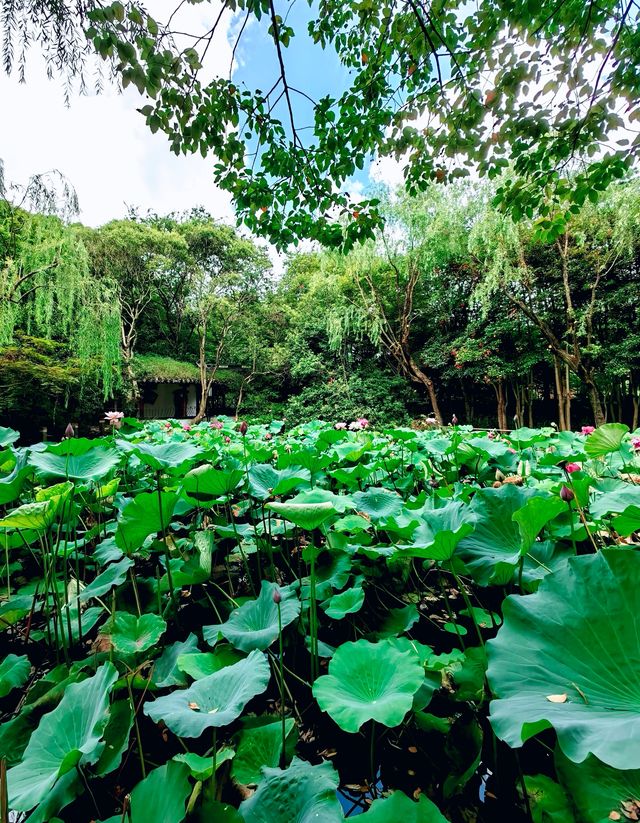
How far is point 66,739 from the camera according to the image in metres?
0.52

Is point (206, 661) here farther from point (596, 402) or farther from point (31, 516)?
point (596, 402)

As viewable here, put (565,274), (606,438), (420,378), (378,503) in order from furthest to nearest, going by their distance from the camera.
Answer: (420,378) → (565,274) → (606,438) → (378,503)

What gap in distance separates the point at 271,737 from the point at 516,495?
2.10 ft

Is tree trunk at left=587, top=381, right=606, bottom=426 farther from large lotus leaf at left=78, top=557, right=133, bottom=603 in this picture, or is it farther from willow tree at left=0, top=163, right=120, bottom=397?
willow tree at left=0, top=163, right=120, bottom=397

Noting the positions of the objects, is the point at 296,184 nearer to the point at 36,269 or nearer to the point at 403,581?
the point at 403,581

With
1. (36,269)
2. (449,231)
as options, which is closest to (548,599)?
(36,269)

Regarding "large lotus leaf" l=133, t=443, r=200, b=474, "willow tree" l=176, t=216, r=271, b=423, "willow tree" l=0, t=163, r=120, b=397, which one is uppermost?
"willow tree" l=176, t=216, r=271, b=423

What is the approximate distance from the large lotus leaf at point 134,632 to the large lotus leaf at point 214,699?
0.65 ft

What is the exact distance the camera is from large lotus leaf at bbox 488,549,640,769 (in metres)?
0.38

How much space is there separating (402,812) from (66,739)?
467 mm

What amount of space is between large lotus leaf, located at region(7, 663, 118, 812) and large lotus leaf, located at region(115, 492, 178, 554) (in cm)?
34

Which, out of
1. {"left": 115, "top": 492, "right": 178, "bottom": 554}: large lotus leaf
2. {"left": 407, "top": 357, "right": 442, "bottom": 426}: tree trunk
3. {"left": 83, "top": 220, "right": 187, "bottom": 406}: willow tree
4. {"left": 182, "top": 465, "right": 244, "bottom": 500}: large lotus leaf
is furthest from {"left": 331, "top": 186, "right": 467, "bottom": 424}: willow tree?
{"left": 115, "top": 492, "right": 178, "bottom": 554}: large lotus leaf

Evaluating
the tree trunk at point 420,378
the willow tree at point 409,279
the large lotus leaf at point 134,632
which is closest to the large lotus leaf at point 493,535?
the large lotus leaf at point 134,632

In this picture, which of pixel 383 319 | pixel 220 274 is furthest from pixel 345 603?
pixel 220 274
